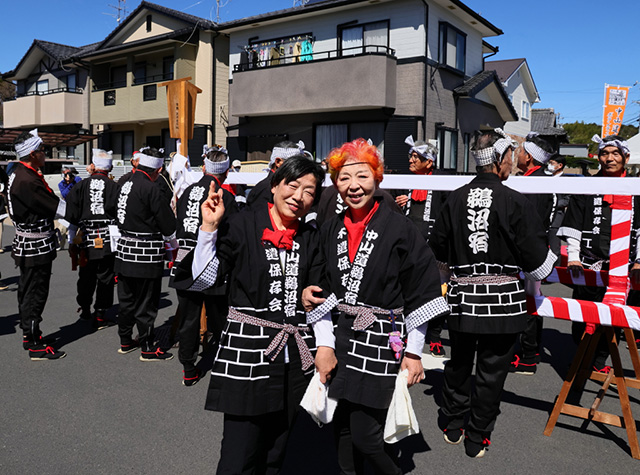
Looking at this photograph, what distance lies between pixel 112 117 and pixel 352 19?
43.5 feet

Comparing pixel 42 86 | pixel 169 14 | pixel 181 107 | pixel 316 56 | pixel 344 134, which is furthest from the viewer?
pixel 42 86

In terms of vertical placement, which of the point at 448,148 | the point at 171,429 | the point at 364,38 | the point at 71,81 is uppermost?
the point at 71,81

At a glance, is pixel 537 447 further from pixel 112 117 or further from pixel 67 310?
pixel 112 117

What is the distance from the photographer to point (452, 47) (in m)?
17.5

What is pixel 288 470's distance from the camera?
3.37 m

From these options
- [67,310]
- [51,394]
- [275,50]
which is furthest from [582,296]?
[275,50]

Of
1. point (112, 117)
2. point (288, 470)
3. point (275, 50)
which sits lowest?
point (288, 470)

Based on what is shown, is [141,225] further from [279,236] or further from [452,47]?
[452,47]

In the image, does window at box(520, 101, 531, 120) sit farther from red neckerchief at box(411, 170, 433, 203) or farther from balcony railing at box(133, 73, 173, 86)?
red neckerchief at box(411, 170, 433, 203)

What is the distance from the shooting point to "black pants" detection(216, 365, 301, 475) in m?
2.48

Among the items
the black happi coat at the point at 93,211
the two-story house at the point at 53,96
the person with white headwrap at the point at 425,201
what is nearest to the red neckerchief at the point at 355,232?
the person with white headwrap at the point at 425,201

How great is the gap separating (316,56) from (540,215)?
14.2m

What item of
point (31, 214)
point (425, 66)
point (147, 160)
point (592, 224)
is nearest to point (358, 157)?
point (592, 224)

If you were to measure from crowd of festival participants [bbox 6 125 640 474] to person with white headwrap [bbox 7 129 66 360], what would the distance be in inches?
0.6
